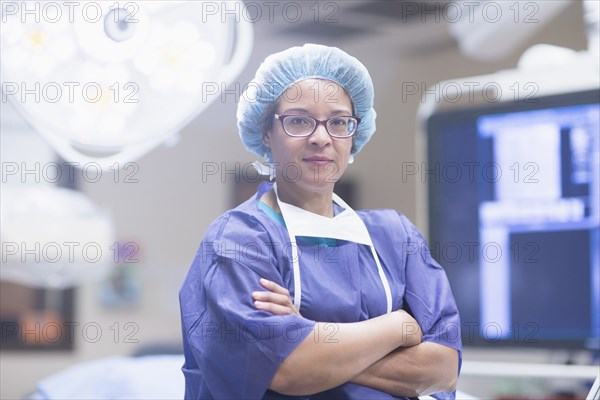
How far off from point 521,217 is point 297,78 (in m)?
1.33

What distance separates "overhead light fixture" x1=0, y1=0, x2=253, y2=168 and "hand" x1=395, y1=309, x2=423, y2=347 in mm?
664

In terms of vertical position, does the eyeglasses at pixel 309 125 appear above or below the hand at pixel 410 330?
above

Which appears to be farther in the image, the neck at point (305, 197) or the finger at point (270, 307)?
the neck at point (305, 197)

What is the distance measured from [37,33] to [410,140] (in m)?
4.17

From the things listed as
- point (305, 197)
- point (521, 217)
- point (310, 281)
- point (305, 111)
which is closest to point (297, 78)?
point (305, 111)

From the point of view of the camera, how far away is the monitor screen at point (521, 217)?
2.44m

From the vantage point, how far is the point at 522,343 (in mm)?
2447

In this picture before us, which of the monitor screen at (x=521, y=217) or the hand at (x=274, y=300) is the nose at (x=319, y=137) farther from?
the monitor screen at (x=521, y=217)

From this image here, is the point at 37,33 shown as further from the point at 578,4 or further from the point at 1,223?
the point at 578,4

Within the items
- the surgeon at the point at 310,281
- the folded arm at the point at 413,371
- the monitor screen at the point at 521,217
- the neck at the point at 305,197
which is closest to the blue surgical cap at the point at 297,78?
the surgeon at the point at 310,281

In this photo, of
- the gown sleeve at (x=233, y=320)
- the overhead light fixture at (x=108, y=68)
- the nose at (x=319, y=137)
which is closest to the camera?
the gown sleeve at (x=233, y=320)

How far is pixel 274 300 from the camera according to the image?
1265mm

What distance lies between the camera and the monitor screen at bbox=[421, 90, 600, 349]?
2439mm

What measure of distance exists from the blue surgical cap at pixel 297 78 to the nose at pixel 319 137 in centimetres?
9
